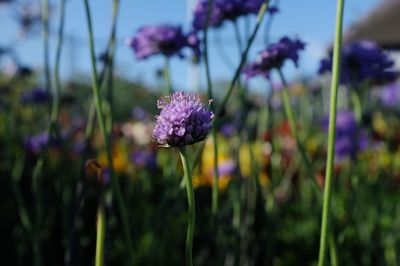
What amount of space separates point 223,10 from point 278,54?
0.25 m

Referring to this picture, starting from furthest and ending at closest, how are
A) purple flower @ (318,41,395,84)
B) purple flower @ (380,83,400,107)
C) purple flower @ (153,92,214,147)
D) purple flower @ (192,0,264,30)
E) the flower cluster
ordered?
purple flower @ (380,83,400,107) → the flower cluster → purple flower @ (318,41,395,84) → purple flower @ (192,0,264,30) → purple flower @ (153,92,214,147)

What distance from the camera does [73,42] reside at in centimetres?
1310

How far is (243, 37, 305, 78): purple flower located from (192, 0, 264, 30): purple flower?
15 centimetres

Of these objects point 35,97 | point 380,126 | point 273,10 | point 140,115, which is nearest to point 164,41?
point 273,10

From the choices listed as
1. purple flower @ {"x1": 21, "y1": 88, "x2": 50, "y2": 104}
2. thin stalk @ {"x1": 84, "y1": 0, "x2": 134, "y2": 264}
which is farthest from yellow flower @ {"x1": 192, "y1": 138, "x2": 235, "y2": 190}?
thin stalk @ {"x1": 84, "y1": 0, "x2": 134, "y2": 264}

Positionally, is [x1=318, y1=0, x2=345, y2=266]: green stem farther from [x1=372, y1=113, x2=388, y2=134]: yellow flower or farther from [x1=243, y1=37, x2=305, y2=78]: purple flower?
[x1=372, y1=113, x2=388, y2=134]: yellow flower

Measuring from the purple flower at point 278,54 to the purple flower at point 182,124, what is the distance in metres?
0.60

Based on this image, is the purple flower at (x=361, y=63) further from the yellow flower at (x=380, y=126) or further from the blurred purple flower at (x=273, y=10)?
the yellow flower at (x=380, y=126)

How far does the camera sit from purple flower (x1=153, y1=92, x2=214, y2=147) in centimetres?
81

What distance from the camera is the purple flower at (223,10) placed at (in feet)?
5.07

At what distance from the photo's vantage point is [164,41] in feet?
5.30

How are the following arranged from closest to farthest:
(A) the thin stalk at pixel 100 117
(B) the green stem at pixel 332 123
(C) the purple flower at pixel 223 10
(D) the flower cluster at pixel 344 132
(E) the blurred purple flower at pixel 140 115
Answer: (B) the green stem at pixel 332 123 < (A) the thin stalk at pixel 100 117 < (C) the purple flower at pixel 223 10 < (D) the flower cluster at pixel 344 132 < (E) the blurred purple flower at pixel 140 115

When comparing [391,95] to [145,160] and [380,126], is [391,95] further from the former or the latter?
[145,160]

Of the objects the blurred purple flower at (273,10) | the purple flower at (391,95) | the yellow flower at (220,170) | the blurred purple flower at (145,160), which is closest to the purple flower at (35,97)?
the blurred purple flower at (145,160)
